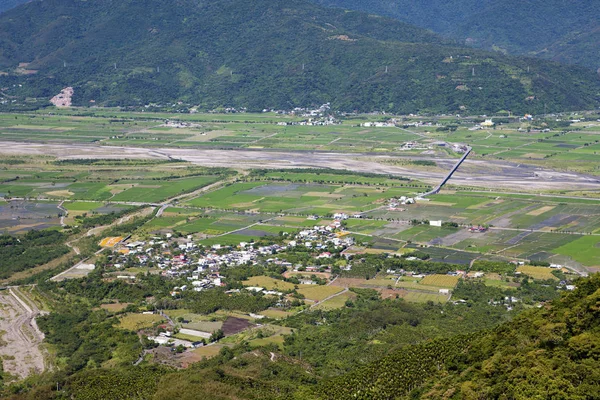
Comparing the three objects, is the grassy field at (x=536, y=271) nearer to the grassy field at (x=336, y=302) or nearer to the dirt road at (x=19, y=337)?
the grassy field at (x=336, y=302)

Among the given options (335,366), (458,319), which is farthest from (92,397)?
(458,319)

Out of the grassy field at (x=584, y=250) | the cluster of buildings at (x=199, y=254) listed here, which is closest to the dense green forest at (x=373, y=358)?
the cluster of buildings at (x=199, y=254)

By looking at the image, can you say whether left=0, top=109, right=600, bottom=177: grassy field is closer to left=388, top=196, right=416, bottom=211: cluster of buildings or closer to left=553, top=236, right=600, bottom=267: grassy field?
left=388, top=196, right=416, bottom=211: cluster of buildings

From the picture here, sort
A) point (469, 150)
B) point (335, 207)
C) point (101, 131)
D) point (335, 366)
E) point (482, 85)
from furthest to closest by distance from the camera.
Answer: point (482, 85)
point (101, 131)
point (469, 150)
point (335, 207)
point (335, 366)

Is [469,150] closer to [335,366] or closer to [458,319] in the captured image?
[458,319]

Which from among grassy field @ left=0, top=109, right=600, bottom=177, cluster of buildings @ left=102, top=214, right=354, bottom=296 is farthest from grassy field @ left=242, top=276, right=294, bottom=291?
grassy field @ left=0, top=109, right=600, bottom=177

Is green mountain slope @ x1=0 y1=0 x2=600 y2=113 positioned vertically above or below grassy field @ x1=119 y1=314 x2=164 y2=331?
above

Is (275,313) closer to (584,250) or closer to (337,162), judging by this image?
(584,250)

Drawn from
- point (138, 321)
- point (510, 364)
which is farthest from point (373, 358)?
point (138, 321)
